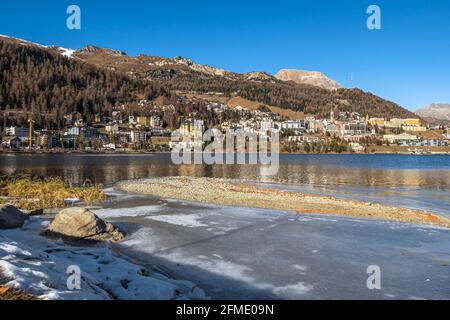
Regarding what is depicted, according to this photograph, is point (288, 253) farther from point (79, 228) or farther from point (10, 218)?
point (10, 218)

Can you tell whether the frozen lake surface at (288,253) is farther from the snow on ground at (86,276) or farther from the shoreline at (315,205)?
the shoreline at (315,205)

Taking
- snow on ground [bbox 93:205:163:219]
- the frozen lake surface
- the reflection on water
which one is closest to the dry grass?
snow on ground [bbox 93:205:163:219]

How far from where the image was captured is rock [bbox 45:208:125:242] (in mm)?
13972

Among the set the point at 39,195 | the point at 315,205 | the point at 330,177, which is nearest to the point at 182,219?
the point at 315,205

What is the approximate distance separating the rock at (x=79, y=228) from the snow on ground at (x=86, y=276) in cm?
166

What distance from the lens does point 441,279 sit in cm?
1040

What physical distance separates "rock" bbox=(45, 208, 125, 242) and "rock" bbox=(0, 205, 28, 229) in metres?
2.01

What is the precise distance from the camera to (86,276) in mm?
9055

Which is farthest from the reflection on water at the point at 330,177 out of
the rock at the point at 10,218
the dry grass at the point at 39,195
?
the rock at the point at 10,218

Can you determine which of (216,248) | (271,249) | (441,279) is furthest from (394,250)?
(216,248)

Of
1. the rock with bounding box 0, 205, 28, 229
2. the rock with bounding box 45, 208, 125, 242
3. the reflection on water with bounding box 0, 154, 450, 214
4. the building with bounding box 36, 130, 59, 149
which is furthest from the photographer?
the building with bounding box 36, 130, 59, 149

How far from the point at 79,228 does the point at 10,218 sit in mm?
3499

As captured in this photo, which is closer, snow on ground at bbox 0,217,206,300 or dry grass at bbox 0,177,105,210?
snow on ground at bbox 0,217,206,300

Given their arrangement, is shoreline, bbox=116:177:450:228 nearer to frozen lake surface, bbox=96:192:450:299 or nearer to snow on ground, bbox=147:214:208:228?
frozen lake surface, bbox=96:192:450:299
